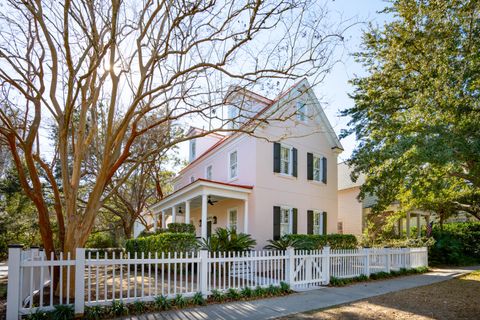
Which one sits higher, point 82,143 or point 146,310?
point 82,143

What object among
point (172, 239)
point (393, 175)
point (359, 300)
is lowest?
point (359, 300)

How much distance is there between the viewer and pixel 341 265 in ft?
35.9

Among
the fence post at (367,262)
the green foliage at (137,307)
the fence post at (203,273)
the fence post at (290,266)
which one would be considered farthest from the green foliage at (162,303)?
the fence post at (367,262)

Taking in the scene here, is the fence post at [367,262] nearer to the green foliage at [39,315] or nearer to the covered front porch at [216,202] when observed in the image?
the covered front porch at [216,202]

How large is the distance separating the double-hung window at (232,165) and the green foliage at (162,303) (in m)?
9.43

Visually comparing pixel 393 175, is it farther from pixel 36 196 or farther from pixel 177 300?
pixel 36 196

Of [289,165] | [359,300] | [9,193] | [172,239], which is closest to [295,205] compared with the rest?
[289,165]

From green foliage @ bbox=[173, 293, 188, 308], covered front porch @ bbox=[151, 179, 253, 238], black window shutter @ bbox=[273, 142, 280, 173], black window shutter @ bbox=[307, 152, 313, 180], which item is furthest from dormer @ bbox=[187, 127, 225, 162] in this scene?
green foliage @ bbox=[173, 293, 188, 308]

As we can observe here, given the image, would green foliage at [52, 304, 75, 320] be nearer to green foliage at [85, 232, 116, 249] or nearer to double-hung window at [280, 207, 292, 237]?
double-hung window at [280, 207, 292, 237]

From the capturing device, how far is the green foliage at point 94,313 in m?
6.36

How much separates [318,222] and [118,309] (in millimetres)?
12814

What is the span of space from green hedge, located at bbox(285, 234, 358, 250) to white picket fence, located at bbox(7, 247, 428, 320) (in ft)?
8.30

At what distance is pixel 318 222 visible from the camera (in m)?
17.8

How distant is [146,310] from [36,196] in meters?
3.67
